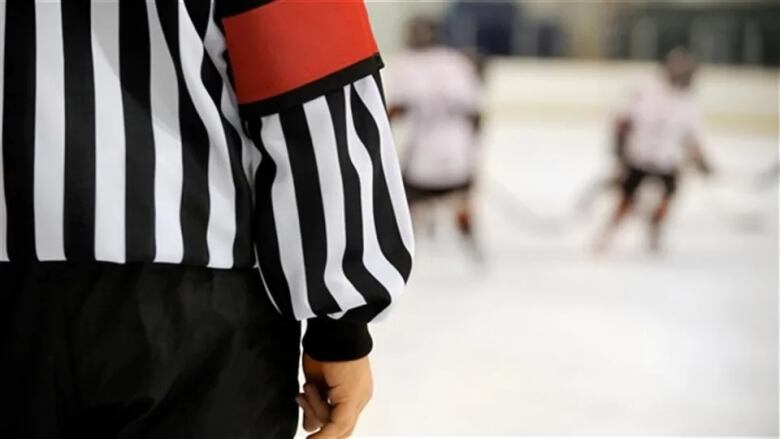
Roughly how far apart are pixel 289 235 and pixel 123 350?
113 mm

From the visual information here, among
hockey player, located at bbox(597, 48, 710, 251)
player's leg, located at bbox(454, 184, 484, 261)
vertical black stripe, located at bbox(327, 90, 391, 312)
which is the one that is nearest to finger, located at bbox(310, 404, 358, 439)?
vertical black stripe, located at bbox(327, 90, 391, 312)

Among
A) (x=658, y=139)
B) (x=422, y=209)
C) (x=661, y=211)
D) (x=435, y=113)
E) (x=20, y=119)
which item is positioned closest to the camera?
(x=20, y=119)

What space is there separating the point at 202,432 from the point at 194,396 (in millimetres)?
22

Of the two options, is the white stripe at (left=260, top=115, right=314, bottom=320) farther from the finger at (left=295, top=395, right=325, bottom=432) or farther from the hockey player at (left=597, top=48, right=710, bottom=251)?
the hockey player at (left=597, top=48, right=710, bottom=251)

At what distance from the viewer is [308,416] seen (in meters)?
0.67

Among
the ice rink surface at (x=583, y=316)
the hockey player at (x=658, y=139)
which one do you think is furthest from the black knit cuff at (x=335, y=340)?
the hockey player at (x=658, y=139)

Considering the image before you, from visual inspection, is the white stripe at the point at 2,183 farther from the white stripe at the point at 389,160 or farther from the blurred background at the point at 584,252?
the blurred background at the point at 584,252

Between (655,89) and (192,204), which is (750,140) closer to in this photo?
(655,89)

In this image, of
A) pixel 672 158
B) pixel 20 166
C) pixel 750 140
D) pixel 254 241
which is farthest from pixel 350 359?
pixel 750 140

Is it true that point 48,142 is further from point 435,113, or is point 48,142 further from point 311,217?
point 435,113

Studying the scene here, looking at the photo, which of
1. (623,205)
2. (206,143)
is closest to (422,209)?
(623,205)

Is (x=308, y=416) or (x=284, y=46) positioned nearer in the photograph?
(x=284, y=46)

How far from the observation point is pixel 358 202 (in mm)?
578

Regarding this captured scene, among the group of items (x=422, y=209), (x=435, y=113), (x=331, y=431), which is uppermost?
(x=331, y=431)
